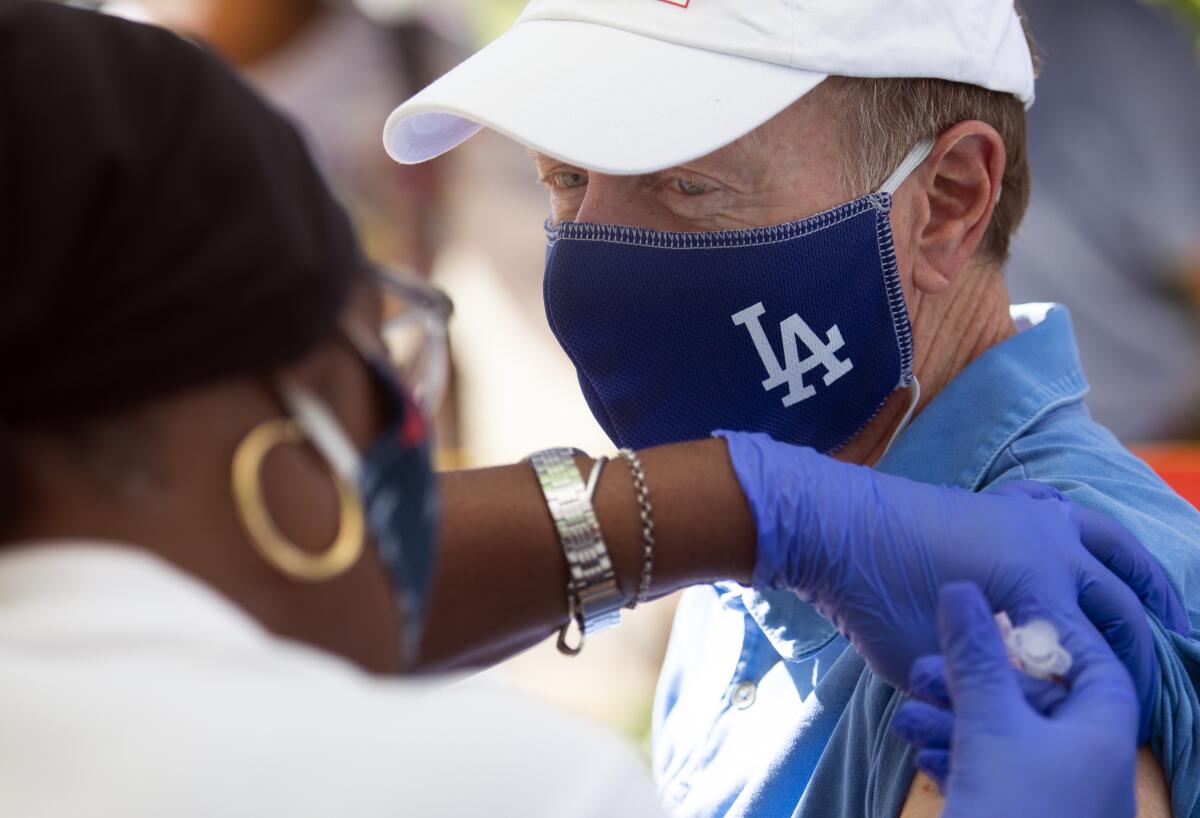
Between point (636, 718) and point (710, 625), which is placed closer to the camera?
point (710, 625)

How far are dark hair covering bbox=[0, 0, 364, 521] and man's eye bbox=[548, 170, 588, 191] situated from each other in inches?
41.3

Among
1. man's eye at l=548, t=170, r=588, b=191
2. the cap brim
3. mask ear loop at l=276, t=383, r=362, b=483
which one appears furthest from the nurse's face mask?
man's eye at l=548, t=170, r=588, b=191

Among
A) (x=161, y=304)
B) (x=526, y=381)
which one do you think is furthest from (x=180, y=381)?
(x=526, y=381)

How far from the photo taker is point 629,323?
1817mm

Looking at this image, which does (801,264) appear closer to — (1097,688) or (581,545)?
(581,545)

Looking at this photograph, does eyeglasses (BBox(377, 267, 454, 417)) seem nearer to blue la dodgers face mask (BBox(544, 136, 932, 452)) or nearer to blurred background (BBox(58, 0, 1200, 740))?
blue la dodgers face mask (BBox(544, 136, 932, 452))

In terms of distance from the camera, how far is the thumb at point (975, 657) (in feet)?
4.38

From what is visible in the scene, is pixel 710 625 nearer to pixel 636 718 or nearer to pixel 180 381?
pixel 180 381

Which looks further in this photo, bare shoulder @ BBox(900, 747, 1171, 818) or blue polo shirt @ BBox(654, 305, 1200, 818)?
blue polo shirt @ BBox(654, 305, 1200, 818)

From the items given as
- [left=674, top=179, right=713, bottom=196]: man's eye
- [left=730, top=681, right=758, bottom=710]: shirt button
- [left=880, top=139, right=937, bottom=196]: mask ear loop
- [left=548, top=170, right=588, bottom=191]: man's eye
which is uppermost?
[left=880, top=139, right=937, bottom=196]: mask ear loop

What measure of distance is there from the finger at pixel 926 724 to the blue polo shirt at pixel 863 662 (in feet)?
0.50

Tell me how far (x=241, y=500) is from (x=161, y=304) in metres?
0.15

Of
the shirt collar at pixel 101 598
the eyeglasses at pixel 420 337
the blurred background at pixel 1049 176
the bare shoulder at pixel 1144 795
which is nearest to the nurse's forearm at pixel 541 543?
the bare shoulder at pixel 1144 795

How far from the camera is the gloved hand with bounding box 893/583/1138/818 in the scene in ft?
4.29
